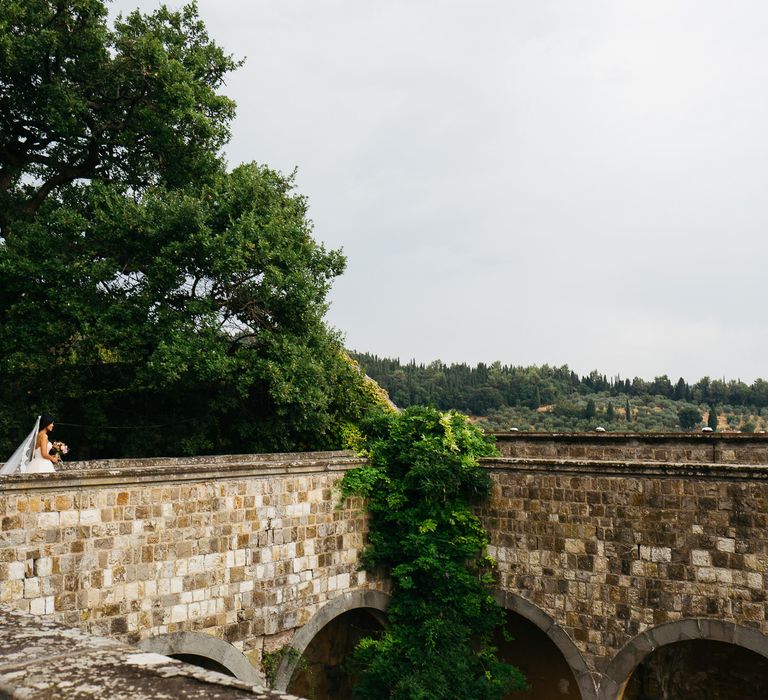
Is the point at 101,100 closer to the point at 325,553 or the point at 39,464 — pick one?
the point at 39,464

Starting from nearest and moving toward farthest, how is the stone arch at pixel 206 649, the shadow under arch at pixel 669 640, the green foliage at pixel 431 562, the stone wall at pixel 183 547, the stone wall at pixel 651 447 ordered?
the stone wall at pixel 183 547 < the stone arch at pixel 206 649 < the shadow under arch at pixel 669 640 < the green foliage at pixel 431 562 < the stone wall at pixel 651 447

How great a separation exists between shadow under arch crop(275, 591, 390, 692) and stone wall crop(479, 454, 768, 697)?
2.10 meters

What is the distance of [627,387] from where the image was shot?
2179 inches

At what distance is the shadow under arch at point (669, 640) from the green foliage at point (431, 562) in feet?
5.38

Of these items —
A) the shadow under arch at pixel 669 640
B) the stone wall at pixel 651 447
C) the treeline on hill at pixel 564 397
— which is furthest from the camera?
the treeline on hill at pixel 564 397

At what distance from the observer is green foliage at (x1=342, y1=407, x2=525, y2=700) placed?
34.3 ft

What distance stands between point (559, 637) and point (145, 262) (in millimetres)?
10317

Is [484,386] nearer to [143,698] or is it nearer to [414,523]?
[414,523]

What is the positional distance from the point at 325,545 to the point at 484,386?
145 ft

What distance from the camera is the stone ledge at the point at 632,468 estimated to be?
8812mm

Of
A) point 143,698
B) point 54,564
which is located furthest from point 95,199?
point 143,698

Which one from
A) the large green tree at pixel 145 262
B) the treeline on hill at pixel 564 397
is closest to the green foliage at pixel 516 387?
the treeline on hill at pixel 564 397

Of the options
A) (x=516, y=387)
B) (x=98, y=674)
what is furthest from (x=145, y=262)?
(x=516, y=387)

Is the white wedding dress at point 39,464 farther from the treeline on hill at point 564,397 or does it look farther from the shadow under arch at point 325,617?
the treeline on hill at point 564,397
